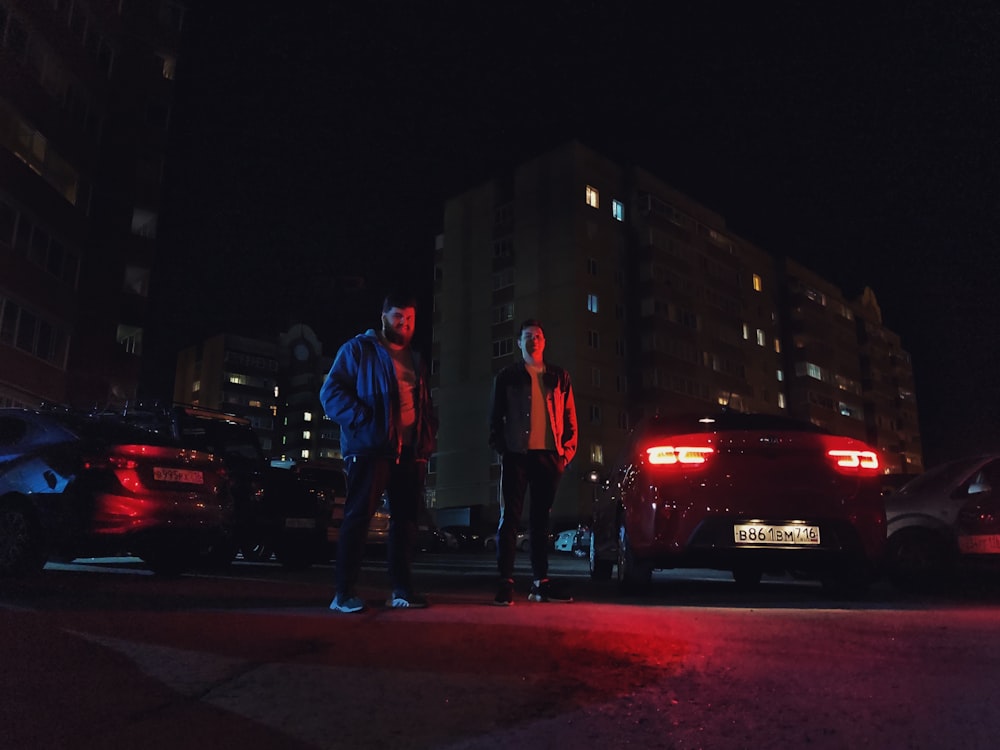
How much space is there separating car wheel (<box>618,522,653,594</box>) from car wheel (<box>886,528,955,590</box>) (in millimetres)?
2562

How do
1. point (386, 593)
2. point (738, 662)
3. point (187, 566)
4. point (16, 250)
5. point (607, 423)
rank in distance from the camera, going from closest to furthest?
point (738, 662) < point (386, 593) < point (187, 566) < point (16, 250) < point (607, 423)

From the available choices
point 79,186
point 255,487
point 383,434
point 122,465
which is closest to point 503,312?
point 79,186

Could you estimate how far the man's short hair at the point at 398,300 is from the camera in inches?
210

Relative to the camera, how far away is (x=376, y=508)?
16.9ft

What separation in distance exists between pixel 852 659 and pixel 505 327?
52653mm

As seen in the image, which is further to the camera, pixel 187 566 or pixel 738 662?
pixel 187 566

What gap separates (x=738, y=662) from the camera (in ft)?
10.8

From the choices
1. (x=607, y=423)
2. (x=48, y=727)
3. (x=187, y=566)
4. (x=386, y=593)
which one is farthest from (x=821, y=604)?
(x=607, y=423)

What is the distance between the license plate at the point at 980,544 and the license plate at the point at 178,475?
7.02 metres

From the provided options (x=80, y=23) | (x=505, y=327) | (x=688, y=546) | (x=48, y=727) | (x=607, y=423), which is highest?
(x=80, y=23)

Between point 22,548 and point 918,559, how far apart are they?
8.00 meters

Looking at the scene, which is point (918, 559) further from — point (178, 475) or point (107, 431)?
point (107, 431)

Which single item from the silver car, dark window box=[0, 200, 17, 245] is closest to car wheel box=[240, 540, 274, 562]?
the silver car

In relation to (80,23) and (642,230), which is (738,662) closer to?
(80,23)
